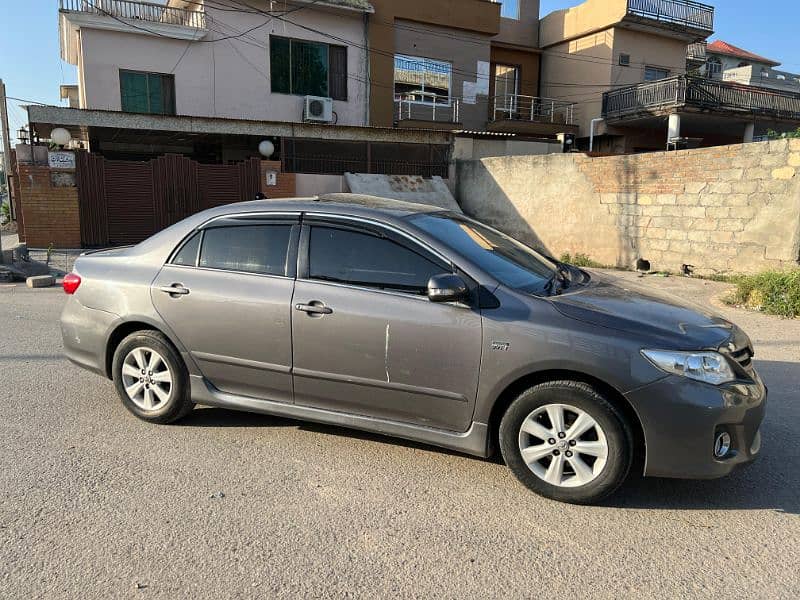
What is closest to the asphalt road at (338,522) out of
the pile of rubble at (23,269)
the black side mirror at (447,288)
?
the black side mirror at (447,288)

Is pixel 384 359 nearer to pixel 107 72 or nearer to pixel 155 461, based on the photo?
pixel 155 461

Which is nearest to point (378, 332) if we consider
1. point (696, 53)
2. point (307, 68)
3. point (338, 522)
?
point (338, 522)

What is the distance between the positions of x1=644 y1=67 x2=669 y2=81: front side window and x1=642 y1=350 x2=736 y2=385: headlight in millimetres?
27974

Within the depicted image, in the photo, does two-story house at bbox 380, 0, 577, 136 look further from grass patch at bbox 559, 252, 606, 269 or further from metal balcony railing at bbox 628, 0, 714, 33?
grass patch at bbox 559, 252, 606, 269

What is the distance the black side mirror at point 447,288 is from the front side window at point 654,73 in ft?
92.2

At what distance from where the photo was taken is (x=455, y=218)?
4.42 metres

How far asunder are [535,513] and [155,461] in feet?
7.68

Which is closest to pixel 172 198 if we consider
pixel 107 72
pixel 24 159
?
pixel 24 159

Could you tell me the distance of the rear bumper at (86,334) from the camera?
15.0ft

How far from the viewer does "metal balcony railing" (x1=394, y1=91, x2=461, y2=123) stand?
938 inches

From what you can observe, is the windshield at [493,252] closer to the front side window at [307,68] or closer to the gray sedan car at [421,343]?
the gray sedan car at [421,343]

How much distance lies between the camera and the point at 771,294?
865cm

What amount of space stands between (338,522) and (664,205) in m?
10.9

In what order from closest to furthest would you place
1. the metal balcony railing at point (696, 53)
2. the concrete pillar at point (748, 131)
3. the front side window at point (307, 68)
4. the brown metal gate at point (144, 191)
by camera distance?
1. the brown metal gate at point (144, 191)
2. the front side window at point (307, 68)
3. the concrete pillar at point (748, 131)
4. the metal balcony railing at point (696, 53)
